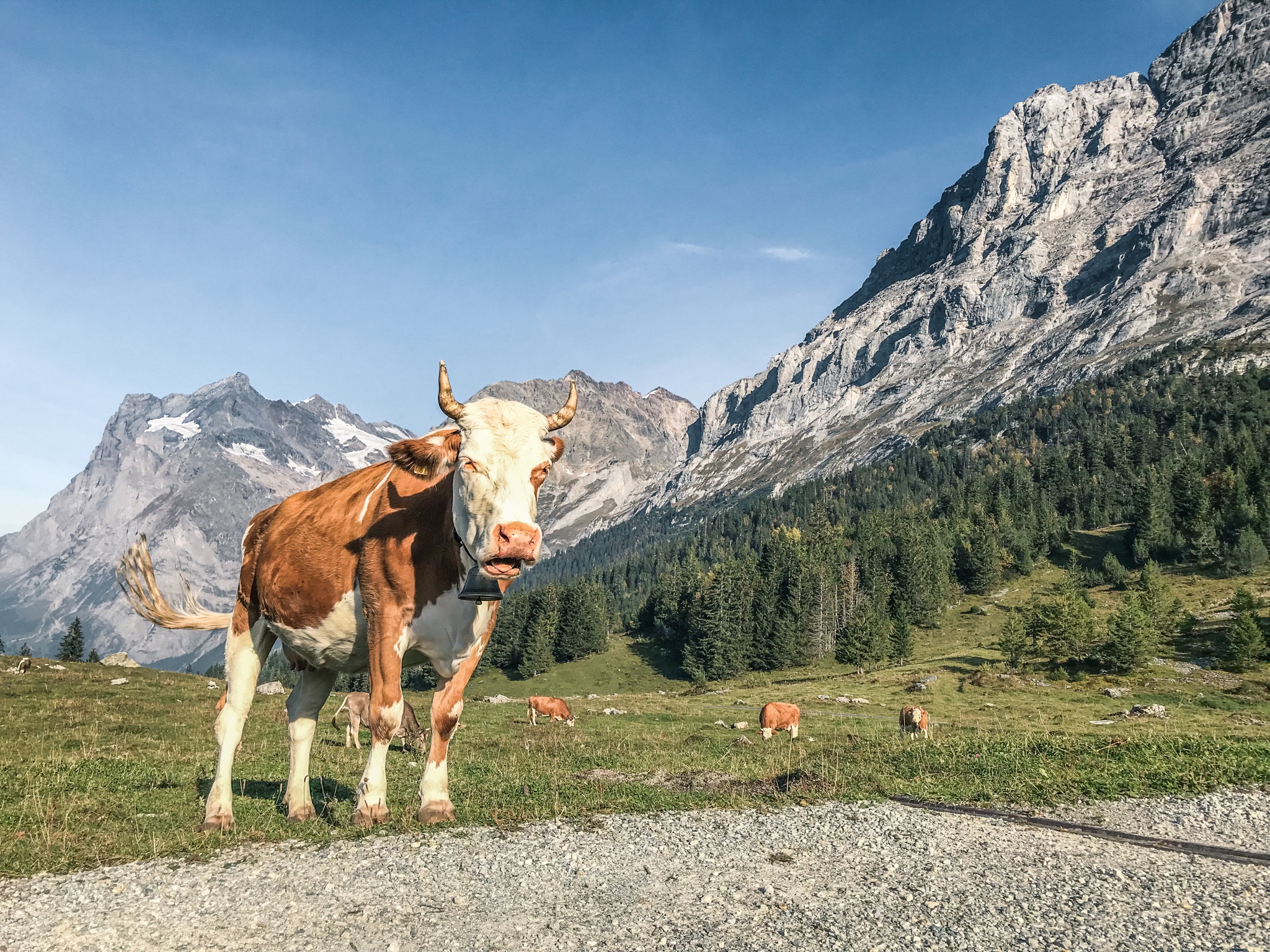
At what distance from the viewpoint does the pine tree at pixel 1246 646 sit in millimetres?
65375

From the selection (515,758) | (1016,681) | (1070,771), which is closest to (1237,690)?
(1016,681)

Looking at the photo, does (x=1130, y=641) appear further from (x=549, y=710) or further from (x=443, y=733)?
(x=443, y=733)

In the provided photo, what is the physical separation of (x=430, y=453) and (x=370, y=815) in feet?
15.0

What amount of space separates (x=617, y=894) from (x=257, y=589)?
6.38 m

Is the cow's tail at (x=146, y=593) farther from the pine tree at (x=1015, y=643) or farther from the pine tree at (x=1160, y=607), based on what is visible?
the pine tree at (x=1160, y=607)

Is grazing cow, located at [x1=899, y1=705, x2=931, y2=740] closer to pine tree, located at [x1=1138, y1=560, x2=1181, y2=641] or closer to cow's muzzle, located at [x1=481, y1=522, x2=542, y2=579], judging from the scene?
cow's muzzle, located at [x1=481, y1=522, x2=542, y2=579]

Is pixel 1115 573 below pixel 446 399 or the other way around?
below

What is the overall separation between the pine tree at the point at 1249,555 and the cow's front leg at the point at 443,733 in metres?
130

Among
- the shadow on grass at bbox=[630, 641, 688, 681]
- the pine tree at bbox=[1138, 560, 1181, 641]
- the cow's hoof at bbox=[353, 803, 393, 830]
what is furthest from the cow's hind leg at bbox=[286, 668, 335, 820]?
the shadow on grass at bbox=[630, 641, 688, 681]

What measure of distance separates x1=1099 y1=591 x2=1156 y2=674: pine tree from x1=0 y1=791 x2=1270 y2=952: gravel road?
71.4m

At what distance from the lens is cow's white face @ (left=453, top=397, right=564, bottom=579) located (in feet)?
22.8

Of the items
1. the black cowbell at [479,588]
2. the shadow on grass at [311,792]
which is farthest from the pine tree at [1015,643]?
the black cowbell at [479,588]

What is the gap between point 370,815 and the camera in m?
8.94

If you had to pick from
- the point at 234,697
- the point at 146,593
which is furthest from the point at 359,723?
the point at 234,697
